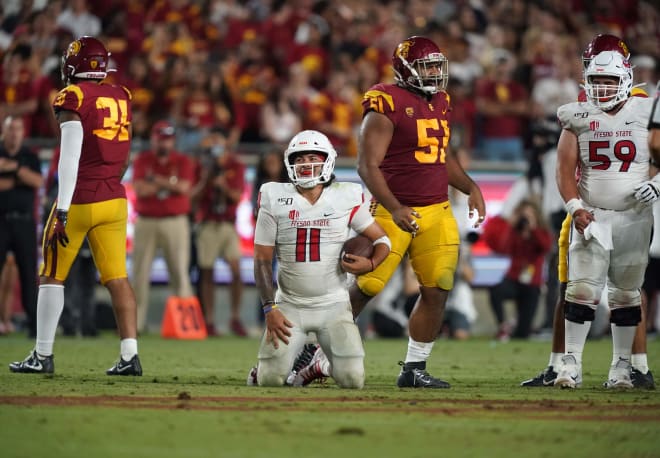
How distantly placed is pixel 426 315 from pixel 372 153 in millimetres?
1052

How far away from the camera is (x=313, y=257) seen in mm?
7285

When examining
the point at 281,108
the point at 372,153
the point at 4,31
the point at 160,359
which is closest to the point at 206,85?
the point at 281,108

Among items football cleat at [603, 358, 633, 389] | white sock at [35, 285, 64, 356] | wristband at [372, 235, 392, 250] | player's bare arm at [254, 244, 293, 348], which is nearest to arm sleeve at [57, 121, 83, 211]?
white sock at [35, 285, 64, 356]

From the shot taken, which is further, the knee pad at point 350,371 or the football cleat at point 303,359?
the football cleat at point 303,359

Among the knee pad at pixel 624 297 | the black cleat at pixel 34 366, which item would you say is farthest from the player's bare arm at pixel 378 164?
the black cleat at pixel 34 366

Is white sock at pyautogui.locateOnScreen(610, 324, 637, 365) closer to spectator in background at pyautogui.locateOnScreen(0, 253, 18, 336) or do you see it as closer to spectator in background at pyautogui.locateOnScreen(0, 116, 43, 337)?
spectator in background at pyautogui.locateOnScreen(0, 116, 43, 337)

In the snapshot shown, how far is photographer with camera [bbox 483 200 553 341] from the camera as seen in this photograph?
13.5 meters

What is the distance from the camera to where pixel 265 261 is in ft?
23.8

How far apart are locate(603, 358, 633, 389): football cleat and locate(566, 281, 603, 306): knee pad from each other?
43 cm

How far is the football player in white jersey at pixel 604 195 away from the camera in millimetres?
7398

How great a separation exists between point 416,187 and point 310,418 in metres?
2.32

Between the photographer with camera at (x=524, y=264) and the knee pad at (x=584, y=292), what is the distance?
598cm

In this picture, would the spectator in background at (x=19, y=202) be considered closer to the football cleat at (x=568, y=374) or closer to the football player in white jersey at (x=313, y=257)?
the football player in white jersey at (x=313, y=257)

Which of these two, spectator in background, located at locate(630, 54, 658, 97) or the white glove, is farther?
spectator in background, located at locate(630, 54, 658, 97)
